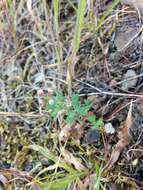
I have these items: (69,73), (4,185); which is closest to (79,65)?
(69,73)

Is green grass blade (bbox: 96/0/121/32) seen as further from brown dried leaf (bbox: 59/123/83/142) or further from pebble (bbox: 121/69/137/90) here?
brown dried leaf (bbox: 59/123/83/142)

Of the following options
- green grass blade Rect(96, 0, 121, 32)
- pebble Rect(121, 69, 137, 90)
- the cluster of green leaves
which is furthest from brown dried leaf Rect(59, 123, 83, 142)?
green grass blade Rect(96, 0, 121, 32)

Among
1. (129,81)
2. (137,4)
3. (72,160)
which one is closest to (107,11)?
(137,4)

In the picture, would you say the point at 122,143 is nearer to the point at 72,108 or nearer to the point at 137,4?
the point at 72,108

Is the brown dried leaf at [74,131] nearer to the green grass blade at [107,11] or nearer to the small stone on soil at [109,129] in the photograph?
the small stone on soil at [109,129]

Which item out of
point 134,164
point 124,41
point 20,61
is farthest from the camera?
point 20,61

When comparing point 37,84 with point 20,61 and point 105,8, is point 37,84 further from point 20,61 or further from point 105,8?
point 105,8

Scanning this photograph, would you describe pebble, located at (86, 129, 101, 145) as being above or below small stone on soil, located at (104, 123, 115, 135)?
below

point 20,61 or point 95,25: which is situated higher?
point 95,25
